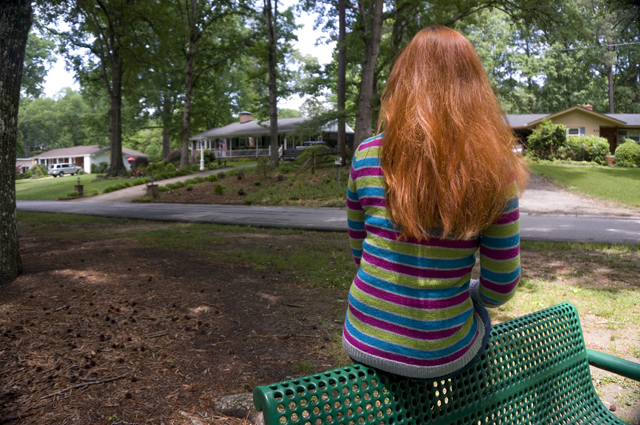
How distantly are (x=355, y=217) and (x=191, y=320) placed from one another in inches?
129

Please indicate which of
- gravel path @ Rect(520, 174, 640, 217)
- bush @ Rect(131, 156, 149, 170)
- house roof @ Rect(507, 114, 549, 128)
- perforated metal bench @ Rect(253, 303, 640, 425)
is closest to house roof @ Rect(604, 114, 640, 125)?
house roof @ Rect(507, 114, 549, 128)

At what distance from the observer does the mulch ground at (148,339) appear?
3062mm

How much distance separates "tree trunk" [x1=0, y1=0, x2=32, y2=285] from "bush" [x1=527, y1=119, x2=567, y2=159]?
1133 inches

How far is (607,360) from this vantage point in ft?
7.08

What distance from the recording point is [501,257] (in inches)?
58.9

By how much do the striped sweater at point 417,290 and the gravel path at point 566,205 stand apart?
532 inches

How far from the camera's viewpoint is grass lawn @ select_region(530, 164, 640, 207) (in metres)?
16.1

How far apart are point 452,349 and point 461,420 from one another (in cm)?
36

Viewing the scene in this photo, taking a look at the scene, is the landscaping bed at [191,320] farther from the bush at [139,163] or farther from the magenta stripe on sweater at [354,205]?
the bush at [139,163]

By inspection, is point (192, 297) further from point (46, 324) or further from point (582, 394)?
point (582, 394)

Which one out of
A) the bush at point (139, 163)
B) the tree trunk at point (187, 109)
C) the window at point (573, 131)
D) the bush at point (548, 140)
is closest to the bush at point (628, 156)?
the bush at point (548, 140)

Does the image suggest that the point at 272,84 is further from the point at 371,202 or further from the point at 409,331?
the point at 409,331

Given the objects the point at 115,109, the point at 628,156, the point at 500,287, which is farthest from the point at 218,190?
the point at 628,156

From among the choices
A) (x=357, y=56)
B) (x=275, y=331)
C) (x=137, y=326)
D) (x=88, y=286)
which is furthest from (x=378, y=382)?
(x=357, y=56)
